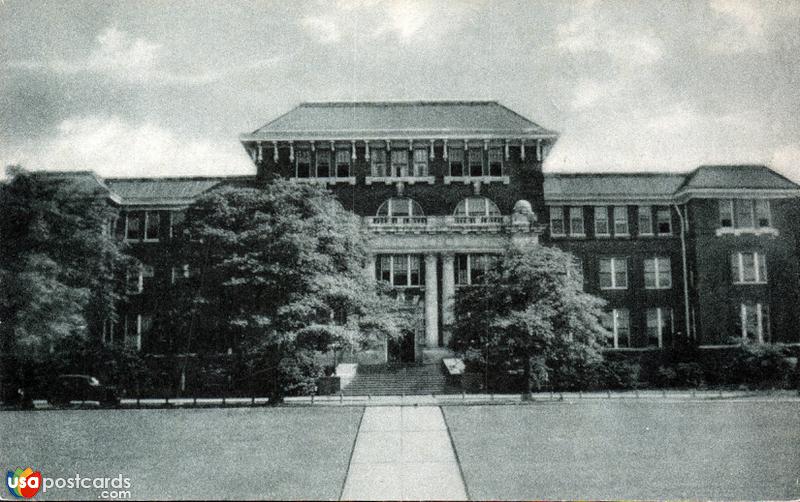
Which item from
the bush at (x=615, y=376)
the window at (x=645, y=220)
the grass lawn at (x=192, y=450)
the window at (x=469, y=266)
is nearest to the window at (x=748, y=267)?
the window at (x=645, y=220)

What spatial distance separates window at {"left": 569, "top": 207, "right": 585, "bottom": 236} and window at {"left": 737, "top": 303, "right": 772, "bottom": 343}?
30.8ft

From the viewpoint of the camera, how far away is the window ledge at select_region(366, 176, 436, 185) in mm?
36656

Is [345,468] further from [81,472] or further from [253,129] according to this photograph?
[253,129]

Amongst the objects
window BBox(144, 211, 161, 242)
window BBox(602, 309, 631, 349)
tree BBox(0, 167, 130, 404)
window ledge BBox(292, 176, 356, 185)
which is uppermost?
window ledge BBox(292, 176, 356, 185)

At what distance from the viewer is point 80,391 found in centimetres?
2505

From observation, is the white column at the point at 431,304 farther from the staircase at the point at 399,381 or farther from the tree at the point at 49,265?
the tree at the point at 49,265

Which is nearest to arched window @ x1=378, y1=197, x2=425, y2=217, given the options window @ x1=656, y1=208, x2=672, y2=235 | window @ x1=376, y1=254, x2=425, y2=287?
window @ x1=376, y1=254, x2=425, y2=287

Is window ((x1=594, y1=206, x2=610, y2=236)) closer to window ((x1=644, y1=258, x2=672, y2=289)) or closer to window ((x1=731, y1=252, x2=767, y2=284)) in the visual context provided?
window ((x1=644, y1=258, x2=672, y2=289))

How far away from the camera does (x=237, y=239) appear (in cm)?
2594

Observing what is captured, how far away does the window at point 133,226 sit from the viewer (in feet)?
94.1

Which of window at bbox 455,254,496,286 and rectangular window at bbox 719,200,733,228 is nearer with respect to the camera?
rectangular window at bbox 719,200,733,228

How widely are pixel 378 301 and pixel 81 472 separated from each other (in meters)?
16.7

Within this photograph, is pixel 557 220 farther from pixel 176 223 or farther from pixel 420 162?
pixel 176 223

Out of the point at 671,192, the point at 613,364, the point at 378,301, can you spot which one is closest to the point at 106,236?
the point at 378,301
